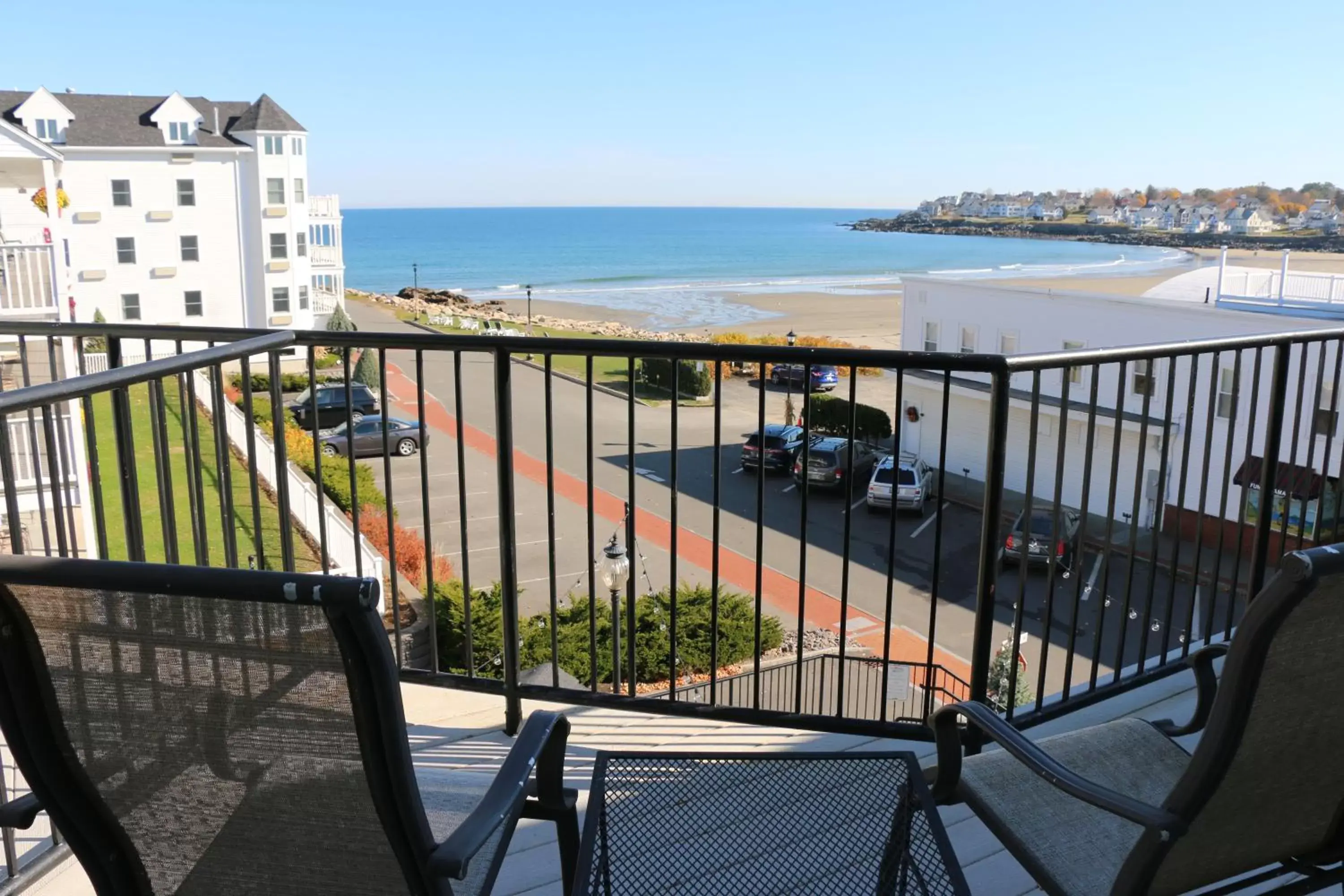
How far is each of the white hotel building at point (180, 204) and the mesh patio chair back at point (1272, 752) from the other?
32164 millimetres

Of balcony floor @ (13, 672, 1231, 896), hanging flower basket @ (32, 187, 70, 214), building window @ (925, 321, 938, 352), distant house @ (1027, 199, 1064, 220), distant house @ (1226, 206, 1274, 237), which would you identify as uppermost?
distant house @ (1027, 199, 1064, 220)

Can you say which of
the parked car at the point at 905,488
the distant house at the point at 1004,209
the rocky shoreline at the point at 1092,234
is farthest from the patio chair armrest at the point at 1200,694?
the distant house at the point at 1004,209

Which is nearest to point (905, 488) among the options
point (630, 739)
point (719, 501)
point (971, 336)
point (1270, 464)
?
point (971, 336)

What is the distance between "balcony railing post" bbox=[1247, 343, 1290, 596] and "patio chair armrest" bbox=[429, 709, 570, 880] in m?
2.19

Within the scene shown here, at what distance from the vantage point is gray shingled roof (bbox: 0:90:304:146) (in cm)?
3023

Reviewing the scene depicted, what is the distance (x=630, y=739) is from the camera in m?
2.79

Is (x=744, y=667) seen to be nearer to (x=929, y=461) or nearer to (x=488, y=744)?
(x=488, y=744)

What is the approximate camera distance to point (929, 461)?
88.7 ft

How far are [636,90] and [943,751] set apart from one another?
110151mm

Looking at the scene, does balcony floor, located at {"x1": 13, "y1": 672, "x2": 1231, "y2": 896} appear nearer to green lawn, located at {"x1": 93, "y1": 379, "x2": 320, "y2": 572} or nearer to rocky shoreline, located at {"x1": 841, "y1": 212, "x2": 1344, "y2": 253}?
green lawn, located at {"x1": 93, "y1": 379, "x2": 320, "y2": 572}

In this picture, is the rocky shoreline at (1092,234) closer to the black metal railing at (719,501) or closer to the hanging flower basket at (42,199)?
the black metal railing at (719,501)

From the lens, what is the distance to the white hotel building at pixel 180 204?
3034cm

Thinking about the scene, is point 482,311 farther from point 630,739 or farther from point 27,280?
point 630,739

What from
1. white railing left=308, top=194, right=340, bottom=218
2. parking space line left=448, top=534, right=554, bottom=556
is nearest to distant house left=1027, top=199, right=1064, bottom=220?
white railing left=308, top=194, right=340, bottom=218
